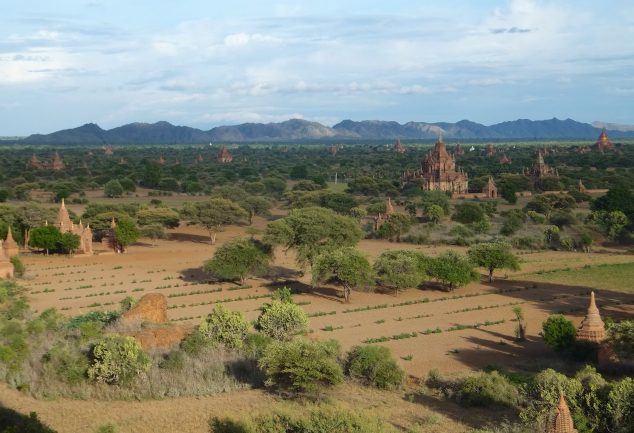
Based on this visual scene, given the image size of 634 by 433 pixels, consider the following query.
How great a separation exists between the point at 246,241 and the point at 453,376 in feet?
53.3

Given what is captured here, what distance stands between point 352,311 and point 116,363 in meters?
12.1

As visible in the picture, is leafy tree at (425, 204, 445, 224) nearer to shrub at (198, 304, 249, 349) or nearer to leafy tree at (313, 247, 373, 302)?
leafy tree at (313, 247, 373, 302)

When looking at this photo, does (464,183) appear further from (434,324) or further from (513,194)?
(434,324)

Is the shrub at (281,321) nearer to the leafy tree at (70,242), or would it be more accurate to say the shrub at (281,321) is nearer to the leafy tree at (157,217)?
the leafy tree at (70,242)

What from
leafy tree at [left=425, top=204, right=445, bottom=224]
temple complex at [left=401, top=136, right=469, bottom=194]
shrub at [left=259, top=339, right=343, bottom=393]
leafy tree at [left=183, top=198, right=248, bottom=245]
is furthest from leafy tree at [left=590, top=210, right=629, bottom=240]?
shrub at [left=259, top=339, right=343, bottom=393]

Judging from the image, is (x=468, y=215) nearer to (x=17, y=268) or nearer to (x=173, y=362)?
(x=17, y=268)

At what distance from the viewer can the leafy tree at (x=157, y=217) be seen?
50812 millimetres

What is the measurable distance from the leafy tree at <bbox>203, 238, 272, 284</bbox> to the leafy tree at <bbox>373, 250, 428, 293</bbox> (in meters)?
5.04

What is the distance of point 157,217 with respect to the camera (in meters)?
51.2

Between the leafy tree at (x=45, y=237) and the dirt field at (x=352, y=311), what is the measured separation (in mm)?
903

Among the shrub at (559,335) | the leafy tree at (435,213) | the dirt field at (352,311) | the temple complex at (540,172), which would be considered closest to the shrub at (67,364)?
the dirt field at (352,311)

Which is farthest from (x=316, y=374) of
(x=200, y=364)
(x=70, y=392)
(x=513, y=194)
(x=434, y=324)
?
(x=513, y=194)

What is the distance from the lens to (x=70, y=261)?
42.0 meters

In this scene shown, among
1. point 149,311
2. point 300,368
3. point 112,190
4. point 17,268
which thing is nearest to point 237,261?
point 149,311
